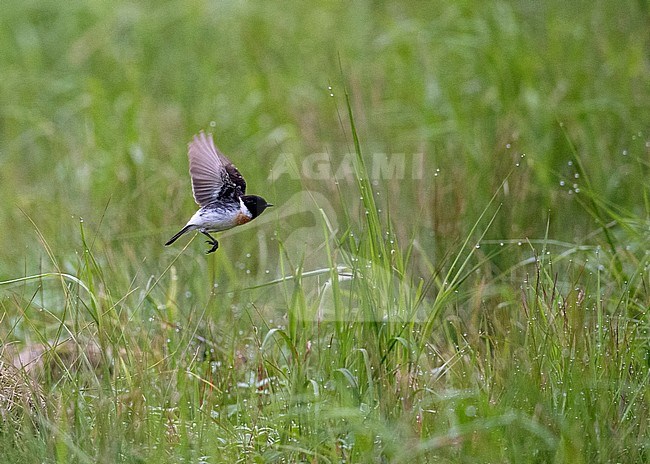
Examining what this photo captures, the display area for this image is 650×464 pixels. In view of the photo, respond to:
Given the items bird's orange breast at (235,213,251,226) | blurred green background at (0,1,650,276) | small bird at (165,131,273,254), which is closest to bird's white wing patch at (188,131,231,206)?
small bird at (165,131,273,254)

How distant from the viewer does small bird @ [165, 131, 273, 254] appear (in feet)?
8.93

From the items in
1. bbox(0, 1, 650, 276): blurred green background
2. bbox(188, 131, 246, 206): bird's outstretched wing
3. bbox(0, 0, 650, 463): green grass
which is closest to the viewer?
bbox(0, 0, 650, 463): green grass

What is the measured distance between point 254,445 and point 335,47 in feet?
13.7

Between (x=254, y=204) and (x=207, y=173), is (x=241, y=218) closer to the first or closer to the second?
(x=254, y=204)

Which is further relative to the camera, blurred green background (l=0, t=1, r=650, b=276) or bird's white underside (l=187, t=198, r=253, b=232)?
blurred green background (l=0, t=1, r=650, b=276)

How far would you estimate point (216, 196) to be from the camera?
2785 millimetres

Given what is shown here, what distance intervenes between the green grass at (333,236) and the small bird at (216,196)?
15cm

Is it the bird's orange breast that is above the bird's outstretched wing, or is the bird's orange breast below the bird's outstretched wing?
below

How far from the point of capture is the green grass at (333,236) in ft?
8.72

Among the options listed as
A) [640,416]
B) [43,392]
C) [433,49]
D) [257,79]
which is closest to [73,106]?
[257,79]

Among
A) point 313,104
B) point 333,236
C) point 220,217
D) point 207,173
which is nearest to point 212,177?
point 207,173

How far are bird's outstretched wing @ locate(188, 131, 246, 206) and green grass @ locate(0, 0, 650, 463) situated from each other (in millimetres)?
180

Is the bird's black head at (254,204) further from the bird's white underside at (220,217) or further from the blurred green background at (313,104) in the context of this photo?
the blurred green background at (313,104)

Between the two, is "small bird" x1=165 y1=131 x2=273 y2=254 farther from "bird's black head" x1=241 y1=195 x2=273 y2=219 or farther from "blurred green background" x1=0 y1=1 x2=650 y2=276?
"blurred green background" x1=0 y1=1 x2=650 y2=276
